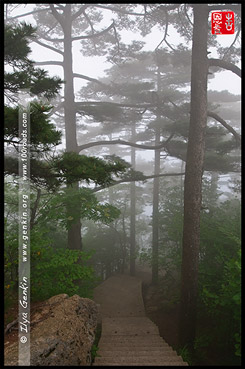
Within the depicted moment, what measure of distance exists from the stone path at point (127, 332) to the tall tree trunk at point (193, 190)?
1.07 metres

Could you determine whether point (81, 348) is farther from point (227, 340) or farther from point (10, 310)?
point (227, 340)

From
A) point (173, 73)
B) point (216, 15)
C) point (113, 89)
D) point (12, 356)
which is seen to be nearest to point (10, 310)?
point (12, 356)

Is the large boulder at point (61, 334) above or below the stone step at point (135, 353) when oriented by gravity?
above

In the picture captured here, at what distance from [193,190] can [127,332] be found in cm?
496

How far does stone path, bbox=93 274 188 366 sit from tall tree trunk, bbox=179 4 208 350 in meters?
1.07

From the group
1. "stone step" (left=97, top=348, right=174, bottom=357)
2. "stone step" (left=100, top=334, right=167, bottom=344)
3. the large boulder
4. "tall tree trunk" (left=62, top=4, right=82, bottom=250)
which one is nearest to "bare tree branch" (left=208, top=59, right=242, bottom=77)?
"tall tree trunk" (left=62, top=4, right=82, bottom=250)

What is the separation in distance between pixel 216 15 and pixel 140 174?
5.90m

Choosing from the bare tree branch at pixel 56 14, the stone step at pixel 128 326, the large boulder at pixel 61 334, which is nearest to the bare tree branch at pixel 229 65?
the bare tree branch at pixel 56 14

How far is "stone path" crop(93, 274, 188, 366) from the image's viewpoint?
4.28m

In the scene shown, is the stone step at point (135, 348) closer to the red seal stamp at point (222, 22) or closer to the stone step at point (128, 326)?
the stone step at point (128, 326)

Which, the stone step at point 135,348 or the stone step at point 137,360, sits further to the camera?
the stone step at point 135,348

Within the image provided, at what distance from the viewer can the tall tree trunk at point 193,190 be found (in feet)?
19.4

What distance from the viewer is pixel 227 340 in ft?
20.2

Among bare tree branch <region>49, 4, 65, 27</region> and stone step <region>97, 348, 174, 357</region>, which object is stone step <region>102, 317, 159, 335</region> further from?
bare tree branch <region>49, 4, 65, 27</region>
